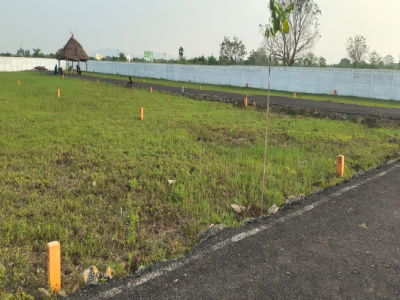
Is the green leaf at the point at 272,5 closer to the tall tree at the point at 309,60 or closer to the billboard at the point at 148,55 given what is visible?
the tall tree at the point at 309,60

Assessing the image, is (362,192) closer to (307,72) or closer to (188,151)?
(188,151)

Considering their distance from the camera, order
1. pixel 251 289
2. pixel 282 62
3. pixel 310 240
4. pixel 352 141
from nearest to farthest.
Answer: pixel 251 289, pixel 310 240, pixel 352 141, pixel 282 62

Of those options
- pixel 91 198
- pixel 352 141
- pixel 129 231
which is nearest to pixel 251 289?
pixel 129 231

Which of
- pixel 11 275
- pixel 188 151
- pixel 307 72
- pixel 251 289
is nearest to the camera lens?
pixel 251 289

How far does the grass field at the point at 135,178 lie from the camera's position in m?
3.62

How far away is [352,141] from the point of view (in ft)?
31.0

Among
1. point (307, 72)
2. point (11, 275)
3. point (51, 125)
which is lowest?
point (11, 275)

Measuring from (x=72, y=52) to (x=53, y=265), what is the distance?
43243 millimetres

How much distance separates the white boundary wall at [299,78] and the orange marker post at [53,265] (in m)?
24.5

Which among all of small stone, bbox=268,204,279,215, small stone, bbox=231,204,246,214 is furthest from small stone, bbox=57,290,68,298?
small stone, bbox=268,204,279,215

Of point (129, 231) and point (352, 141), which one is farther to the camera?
point (352, 141)

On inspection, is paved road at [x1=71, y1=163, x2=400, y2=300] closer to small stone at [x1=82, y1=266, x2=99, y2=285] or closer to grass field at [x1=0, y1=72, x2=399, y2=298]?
small stone at [x1=82, y1=266, x2=99, y2=285]

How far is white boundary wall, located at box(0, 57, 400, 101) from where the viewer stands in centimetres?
2292

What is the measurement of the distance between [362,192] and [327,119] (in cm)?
900
